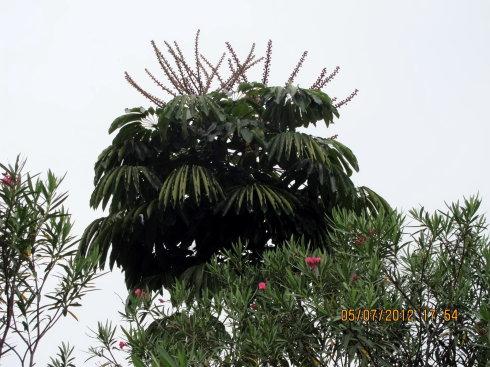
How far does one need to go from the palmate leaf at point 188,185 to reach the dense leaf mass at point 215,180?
0.02 meters

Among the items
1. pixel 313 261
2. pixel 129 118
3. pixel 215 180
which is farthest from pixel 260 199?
pixel 313 261

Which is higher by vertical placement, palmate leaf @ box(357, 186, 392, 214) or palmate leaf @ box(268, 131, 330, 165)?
palmate leaf @ box(268, 131, 330, 165)

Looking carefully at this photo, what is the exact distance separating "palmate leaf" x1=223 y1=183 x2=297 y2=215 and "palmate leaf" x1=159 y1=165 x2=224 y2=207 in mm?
170

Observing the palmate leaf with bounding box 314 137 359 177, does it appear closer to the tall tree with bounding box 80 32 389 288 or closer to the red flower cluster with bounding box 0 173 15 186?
the tall tree with bounding box 80 32 389 288

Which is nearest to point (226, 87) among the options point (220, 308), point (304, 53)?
point (304, 53)

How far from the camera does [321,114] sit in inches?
351

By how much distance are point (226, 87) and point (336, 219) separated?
4142 mm

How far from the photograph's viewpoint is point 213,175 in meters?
8.36

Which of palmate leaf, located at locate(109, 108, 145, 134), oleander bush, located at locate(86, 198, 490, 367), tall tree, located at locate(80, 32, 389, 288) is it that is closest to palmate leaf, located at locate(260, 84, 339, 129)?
tall tree, located at locate(80, 32, 389, 288)

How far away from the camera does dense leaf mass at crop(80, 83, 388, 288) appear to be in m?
8.26

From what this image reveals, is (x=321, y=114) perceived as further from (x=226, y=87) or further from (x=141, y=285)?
(x=141, y=285)

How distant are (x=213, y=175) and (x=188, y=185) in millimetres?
319

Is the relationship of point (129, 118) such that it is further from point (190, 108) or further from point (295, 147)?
point (295, 147)
